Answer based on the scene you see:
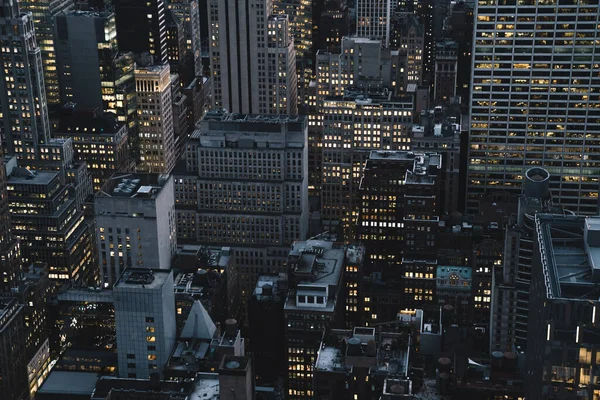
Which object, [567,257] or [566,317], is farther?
[567,257]

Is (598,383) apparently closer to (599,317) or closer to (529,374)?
(599,317)

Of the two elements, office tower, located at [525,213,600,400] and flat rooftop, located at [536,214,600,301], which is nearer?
office tower, located at [525,213,600,400]

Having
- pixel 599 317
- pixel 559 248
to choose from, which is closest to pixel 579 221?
pixel 559 248

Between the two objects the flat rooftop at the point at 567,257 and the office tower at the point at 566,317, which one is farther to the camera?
the flat rooftop at the point at 567,257

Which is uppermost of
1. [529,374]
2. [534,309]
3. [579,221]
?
[579,221]

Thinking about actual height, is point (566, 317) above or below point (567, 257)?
below

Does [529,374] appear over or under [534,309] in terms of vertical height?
under
